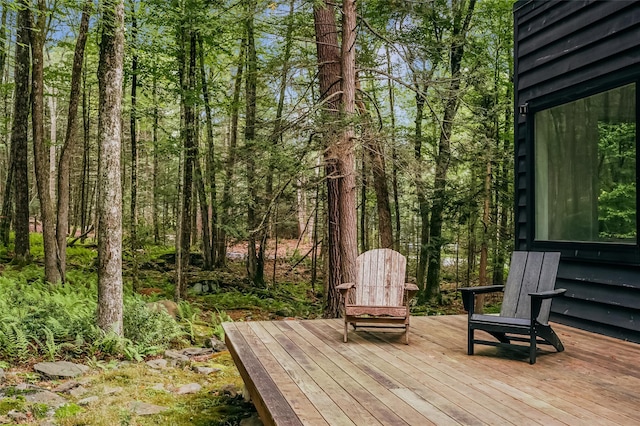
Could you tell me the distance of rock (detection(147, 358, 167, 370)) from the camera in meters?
5.41

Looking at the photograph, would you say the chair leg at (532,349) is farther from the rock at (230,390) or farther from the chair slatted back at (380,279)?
the rock at (230,390)

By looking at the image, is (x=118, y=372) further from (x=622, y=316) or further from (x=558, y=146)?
(x=558, y=146)

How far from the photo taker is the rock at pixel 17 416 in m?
3.67

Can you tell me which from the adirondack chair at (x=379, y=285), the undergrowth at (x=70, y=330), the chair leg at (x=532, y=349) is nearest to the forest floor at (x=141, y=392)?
the undergrowth at (x=70, y=330)

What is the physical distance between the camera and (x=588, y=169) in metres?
4.82

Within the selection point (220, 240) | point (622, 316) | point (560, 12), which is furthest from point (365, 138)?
point (220, 240)

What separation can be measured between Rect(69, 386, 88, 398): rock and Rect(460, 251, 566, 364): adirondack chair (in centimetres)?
331

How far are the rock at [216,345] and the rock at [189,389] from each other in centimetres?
169

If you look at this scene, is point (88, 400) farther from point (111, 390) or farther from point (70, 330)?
point (70, 330)

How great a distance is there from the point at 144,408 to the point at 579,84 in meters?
4.83

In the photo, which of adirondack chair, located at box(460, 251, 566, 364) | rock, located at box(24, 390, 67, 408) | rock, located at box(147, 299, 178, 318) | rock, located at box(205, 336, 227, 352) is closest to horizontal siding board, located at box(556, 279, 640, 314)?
adirondack chair, located at box(460, 251, 566, 364)

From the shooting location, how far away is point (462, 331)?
4.66 m

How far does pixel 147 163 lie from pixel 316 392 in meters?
18.0

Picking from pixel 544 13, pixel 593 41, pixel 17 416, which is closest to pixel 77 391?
pixel 17 416
